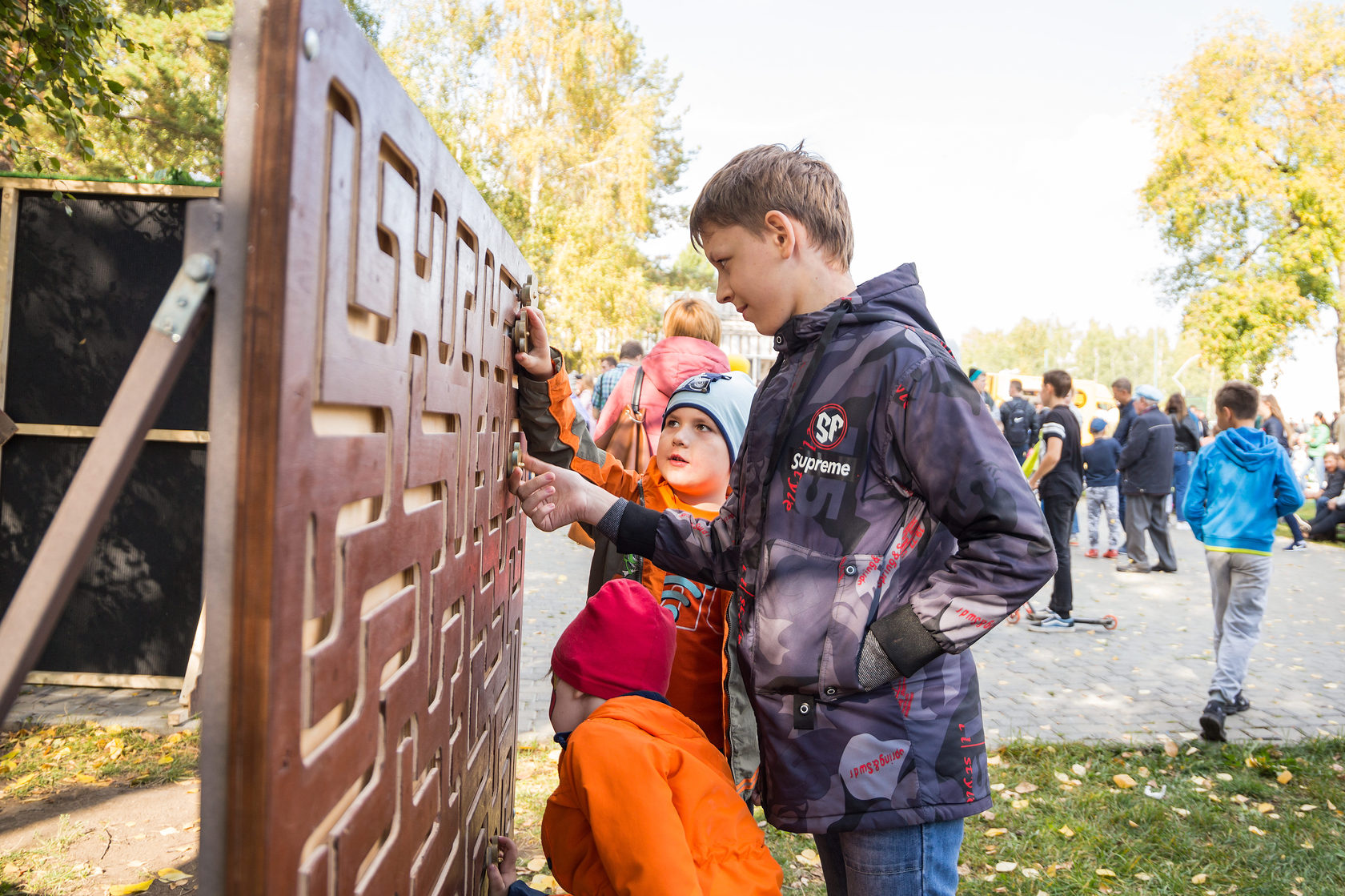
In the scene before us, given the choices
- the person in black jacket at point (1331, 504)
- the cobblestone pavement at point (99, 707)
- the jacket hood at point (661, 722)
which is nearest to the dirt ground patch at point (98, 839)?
the cobblestone pavement at point (99, 707)

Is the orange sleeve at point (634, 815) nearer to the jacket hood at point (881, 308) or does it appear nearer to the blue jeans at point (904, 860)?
the blue jeans at point (904, 860)

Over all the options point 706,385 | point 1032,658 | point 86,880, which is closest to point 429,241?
point 706,385

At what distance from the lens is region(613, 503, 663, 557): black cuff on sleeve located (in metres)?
2.15

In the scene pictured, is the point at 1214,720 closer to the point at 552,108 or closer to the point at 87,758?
the point at 87,758

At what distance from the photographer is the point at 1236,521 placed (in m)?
5.27

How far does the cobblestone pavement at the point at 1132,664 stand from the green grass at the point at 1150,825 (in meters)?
0.40

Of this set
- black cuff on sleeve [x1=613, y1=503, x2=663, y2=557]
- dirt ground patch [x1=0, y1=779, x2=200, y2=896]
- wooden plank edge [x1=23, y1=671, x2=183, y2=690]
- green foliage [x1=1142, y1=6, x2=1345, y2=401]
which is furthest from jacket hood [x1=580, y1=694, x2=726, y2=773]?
green foliage [x1=1142, y1=6, x2=1345, y2=401]

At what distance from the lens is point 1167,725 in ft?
17.6

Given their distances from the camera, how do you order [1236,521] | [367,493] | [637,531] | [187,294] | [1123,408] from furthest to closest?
[1123,408], [1236,521], [637,531], [367,493], [187,294]

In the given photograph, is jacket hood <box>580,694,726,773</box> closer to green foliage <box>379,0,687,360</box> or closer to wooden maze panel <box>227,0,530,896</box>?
wooden maze panel <box>227,0,530,896</box>

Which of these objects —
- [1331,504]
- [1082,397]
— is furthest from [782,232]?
[1082,397]

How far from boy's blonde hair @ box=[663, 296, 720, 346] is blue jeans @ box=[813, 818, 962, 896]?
2453 millimetres

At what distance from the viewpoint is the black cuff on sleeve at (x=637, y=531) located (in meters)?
2.15

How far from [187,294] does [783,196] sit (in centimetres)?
123
